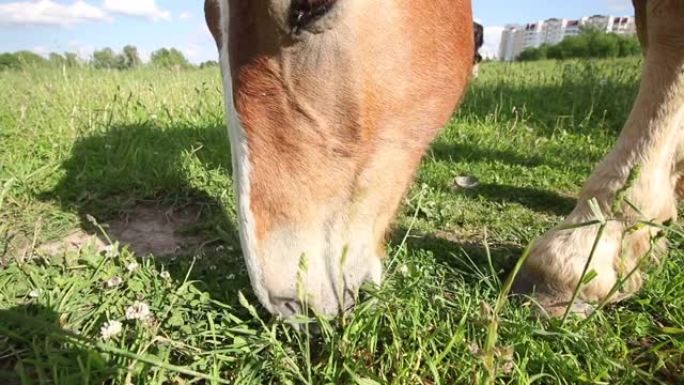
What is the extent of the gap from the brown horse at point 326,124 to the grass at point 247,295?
162mm

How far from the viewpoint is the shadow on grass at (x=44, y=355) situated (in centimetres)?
134

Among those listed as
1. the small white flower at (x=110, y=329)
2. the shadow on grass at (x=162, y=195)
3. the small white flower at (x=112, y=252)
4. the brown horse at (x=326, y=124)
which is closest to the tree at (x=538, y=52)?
the shadow on grass at (x=162, y=195)

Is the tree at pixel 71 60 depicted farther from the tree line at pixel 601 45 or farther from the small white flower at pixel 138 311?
the tree line at pixel 601 45

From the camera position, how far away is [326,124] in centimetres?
156

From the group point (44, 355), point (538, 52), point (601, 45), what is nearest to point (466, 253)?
point (44, 355)

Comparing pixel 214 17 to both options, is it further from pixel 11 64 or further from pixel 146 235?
pixel 11 64

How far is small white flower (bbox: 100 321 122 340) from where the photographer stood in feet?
4.97

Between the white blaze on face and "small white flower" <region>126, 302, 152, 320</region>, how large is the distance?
0.38 m

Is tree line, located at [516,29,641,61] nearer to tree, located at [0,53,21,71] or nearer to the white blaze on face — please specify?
tree, located at [0,53,21,71]

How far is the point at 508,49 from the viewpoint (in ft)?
45.1

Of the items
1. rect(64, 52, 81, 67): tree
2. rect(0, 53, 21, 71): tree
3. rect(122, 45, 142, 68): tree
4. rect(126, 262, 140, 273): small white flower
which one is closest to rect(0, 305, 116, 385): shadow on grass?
rect(126, 262, 140, 273): small white flower

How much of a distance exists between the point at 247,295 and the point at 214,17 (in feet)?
3.24

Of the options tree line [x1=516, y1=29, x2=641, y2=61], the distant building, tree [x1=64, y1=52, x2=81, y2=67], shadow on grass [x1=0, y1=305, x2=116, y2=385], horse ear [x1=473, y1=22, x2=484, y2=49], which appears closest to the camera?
shadow on grass [x1=0, y1=305, x2=116, y2=385]

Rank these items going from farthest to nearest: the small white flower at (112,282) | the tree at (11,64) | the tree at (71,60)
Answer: the tree at (11,64) → the tree at (71,60) → the small white flower at (112,282)
